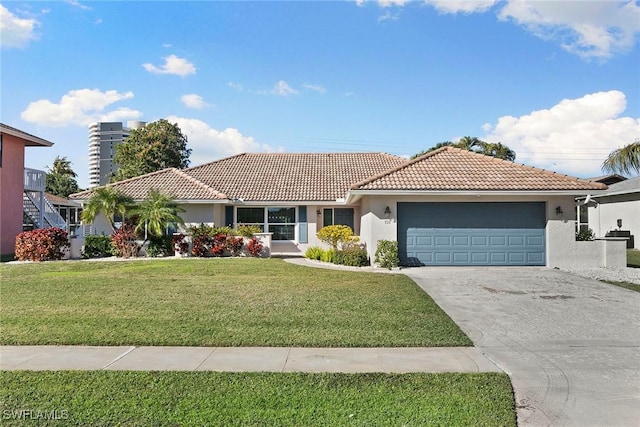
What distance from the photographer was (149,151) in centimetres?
4316

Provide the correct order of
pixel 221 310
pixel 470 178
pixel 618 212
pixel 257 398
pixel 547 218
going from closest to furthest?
1. pixel 257 398
2. pixel 221 310
3. pixel 547 218
4. pixel 470 178
5. pixel 618 212

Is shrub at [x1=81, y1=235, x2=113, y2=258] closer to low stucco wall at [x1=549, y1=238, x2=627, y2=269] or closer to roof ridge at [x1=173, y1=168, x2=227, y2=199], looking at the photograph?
roof ridge at [x1=173, y1=168, x2=227, y2=199]

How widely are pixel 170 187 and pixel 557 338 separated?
20.2 metres

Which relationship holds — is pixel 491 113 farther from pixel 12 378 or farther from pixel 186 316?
pixel 12 378

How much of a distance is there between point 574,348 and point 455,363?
2.26 metres

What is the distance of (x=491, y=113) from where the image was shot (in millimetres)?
22938

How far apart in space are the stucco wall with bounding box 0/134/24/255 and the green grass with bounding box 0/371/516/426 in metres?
22.9

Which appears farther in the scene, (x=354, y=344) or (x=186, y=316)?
(x=186, y=316)

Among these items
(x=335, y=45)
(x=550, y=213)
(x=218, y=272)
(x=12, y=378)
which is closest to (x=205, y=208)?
(x=218, y=272)

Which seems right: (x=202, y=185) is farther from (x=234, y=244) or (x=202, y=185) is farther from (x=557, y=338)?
(x=557, y=338)

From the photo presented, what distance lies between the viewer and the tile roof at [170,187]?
21.9 meters

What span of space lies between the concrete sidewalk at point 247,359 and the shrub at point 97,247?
15644 mm

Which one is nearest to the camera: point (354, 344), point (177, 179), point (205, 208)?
point (354, 344)

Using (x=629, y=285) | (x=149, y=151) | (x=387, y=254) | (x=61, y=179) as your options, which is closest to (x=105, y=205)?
(x=387, y=254)
